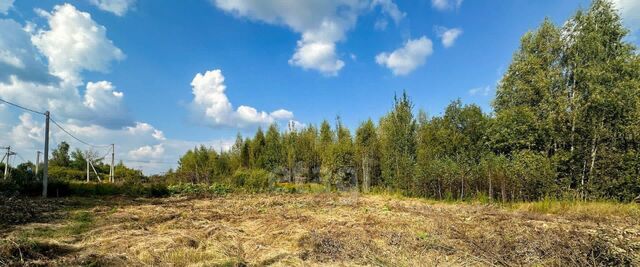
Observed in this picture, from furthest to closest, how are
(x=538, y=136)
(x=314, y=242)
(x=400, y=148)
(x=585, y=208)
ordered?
(x=400, y=148), (x=538, y=136), (x=585, y=208), (x=314, y=242)

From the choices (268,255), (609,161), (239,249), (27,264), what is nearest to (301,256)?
(268,255)

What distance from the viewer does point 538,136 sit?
13695 millimetres

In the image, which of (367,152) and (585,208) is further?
(367,152)

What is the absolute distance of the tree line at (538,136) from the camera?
1101cm

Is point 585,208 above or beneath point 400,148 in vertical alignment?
beneath

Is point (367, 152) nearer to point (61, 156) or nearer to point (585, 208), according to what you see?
point (585, 208)

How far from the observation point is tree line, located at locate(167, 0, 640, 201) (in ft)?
36.1

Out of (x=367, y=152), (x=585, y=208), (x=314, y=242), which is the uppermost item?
(x=367, y=152)

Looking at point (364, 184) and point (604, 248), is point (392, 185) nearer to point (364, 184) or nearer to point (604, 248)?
point (364, 184)

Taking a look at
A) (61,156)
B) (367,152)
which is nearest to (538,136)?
(367,152)

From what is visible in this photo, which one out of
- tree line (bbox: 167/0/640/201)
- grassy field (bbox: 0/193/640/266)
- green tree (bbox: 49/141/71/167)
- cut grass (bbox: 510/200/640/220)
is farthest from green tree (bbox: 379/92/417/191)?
green tree (bbox: 49/141/71/167)

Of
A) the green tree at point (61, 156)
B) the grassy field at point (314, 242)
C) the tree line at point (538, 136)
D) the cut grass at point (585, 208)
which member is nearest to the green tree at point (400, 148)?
the tree line at point (538, 136)

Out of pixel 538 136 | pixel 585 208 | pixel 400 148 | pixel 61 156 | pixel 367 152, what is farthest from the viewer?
pixel 61 156

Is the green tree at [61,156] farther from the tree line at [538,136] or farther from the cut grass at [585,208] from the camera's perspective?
the cut grass at [585,208]
